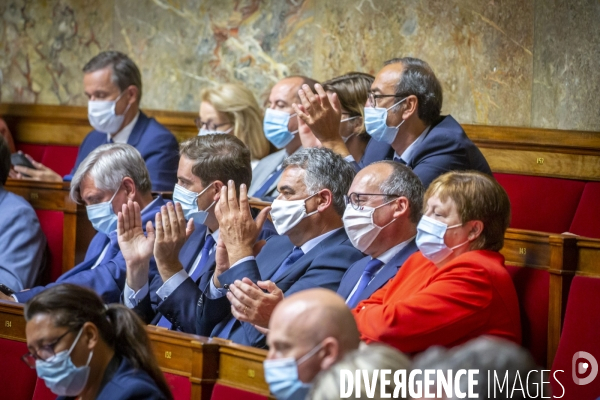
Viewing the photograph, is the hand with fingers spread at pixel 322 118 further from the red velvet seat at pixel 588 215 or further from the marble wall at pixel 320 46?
the marble wall at pixel 320 46

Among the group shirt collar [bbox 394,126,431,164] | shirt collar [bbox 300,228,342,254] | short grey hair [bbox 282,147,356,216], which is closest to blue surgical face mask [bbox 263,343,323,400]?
shirt collar [bbox 300,228,342,254]

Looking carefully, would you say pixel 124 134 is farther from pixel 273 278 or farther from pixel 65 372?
pixel 65 372

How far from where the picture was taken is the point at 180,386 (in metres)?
2.66

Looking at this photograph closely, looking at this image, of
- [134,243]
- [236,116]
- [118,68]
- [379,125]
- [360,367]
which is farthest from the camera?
[118,68]

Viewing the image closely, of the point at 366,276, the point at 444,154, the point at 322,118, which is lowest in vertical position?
the point at 366,276

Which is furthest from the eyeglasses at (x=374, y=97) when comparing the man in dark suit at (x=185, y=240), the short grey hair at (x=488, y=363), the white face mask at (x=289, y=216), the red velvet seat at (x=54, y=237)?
the short grey hair at (x=488, y=363)

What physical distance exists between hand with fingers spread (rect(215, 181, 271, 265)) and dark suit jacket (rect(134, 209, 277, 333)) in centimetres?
23

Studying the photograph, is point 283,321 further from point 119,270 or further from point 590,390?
point 119,270

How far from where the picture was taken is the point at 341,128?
4172mm

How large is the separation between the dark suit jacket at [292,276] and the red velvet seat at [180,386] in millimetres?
455

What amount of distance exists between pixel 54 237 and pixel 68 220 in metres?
0.16

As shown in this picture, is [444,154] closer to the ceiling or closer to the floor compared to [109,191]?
closer to the ceiling

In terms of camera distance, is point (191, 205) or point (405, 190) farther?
point (191, 205)

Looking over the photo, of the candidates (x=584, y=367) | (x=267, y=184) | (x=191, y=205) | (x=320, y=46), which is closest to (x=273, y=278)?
(x=191, y=205)
